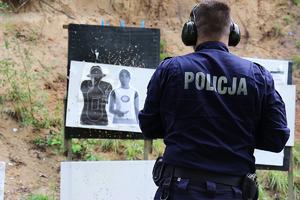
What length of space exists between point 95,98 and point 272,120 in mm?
2346

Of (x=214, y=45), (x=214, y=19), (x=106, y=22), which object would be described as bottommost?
(x=214, y=45)

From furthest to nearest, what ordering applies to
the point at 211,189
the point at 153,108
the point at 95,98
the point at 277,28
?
the point at 277,28, the point at 95,98, the point at 153,108, the point at 211,189

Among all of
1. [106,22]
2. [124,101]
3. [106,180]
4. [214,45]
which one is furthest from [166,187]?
[106,22]

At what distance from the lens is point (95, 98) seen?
12.3ft

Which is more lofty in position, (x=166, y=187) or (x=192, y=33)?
(x=192, y=33)

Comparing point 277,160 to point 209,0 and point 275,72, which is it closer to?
point 275,72

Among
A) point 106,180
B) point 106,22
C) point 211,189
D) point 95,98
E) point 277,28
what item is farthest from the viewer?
point 277,28

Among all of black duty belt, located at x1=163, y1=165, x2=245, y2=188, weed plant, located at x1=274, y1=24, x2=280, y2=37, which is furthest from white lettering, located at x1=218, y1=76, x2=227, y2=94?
weed plant, located at x1=274, y1=24, x2=280, y2=37

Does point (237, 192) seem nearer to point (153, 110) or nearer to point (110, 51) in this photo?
point (153, 110)

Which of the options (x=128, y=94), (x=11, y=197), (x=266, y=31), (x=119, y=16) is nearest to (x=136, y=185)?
(x=128, y=94)

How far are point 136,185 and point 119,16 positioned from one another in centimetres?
418

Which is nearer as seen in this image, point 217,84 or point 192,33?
point 217,84

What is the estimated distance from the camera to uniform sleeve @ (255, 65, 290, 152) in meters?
1.76

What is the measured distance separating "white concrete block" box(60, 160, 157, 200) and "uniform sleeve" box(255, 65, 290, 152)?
1977 mm
